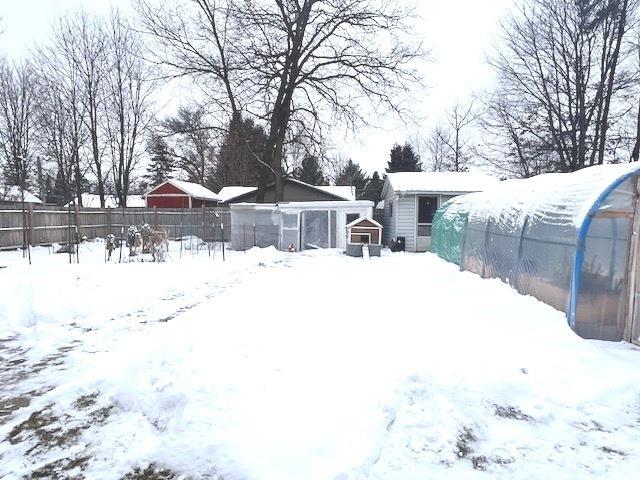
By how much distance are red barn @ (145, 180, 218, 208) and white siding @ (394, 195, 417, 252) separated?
1743 centimetres

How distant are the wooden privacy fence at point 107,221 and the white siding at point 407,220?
8605 millimetres

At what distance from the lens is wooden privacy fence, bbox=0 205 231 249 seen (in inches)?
678

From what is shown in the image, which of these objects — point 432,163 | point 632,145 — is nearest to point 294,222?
point 632,145

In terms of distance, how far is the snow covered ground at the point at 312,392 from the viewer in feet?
8.80

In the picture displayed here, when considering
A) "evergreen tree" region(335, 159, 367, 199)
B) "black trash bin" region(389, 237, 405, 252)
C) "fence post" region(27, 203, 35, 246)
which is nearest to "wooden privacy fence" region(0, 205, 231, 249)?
"fence post" region(27, 203, 35, 246)

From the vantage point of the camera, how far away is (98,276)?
8820 mm

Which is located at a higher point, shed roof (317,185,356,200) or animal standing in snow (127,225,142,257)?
shed roof (317,185,356,200)

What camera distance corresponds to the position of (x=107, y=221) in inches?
862

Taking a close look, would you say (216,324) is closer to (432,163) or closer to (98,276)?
(98,276)

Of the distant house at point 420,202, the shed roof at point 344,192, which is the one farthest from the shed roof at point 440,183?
the shed roof at point 344,192

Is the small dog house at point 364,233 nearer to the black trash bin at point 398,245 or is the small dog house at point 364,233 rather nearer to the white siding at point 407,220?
the black trash bin at point 398,245

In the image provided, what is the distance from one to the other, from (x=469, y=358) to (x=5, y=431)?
14.6 feet

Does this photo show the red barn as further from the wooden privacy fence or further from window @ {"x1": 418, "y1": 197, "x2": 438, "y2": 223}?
window @ {"x1": 418, "y1": 197, "x2": 438, "y2": 223}

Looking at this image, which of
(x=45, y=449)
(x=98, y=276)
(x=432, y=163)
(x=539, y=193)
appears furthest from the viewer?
(x=432, y=163)
